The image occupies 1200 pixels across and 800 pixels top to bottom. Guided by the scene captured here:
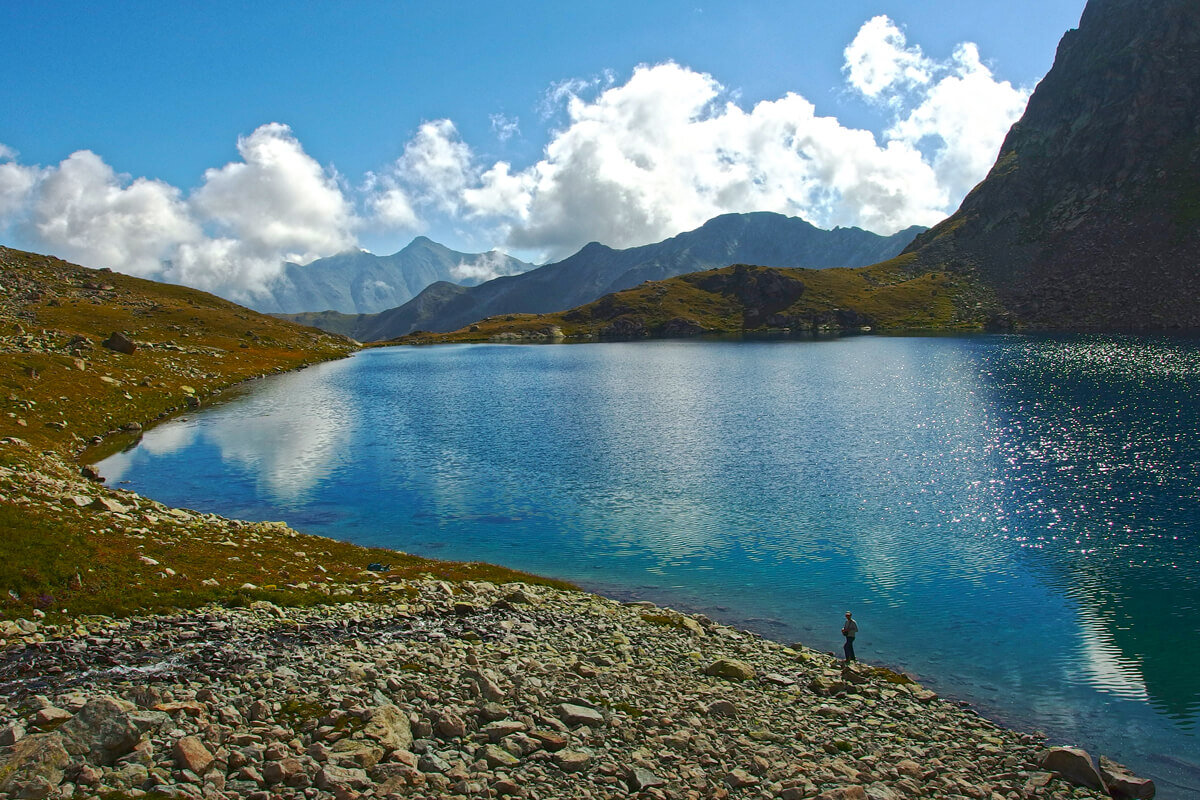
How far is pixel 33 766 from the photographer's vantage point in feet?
47.4

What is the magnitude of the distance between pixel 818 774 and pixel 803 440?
62330mm

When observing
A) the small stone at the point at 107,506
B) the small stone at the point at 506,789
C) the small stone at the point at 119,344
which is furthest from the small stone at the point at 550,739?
the small stone at the point at 119,344

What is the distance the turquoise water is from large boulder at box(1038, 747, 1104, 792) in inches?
169

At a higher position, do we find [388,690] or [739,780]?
[388,690]

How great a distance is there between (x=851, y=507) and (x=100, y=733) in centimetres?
5053

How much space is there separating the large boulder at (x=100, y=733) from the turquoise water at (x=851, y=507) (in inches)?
1075

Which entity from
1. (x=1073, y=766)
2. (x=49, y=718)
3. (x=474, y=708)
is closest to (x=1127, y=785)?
(x=1073, y=766)

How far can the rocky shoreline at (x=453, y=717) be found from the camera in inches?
618

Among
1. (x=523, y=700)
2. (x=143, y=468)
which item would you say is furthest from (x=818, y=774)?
(x=143, y=468)

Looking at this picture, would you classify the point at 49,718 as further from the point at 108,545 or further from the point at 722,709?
the point at 722,709

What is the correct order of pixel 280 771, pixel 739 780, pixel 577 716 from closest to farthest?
pixel 280 771, pixel 739 780, pixel 577 716

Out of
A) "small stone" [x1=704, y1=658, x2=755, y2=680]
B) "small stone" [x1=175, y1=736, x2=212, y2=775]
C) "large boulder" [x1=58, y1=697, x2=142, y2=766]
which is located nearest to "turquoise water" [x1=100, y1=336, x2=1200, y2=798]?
"small stone" [x1=704, y1=658, x2=755, y2=680]

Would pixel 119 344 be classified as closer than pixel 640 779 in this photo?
No

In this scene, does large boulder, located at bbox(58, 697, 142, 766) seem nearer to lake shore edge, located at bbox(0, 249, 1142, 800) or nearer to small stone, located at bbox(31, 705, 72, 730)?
lake shore edge, located at bbox(0, 249, 1142, 800)
